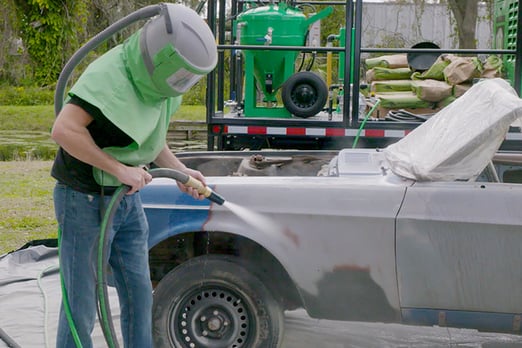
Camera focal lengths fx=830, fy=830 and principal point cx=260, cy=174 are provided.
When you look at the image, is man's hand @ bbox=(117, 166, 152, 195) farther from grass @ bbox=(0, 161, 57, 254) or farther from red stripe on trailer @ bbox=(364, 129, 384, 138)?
red stripe on trailer @ bbox=(364, 129, 384, 138)

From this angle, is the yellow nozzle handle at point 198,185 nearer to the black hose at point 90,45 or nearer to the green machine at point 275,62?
the black hose at point 90,45

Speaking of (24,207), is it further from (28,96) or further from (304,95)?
(28,96)

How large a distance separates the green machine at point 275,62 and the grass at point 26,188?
8.21 ft

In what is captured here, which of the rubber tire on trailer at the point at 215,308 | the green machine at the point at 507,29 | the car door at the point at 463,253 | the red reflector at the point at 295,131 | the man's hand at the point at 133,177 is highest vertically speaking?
the green machine at the point at 507,29

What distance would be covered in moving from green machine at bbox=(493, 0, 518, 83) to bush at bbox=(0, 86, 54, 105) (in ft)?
71.9

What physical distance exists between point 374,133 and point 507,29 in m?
2.03

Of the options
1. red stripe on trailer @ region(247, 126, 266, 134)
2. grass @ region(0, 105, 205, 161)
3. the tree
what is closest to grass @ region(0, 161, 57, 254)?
red stripe on trailer @ region(247, 126, 266, 134)

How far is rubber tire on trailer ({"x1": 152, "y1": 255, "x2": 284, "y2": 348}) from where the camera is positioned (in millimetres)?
4547

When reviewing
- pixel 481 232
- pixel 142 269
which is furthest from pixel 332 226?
pixel 142 269

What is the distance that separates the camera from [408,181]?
4406 millimetres

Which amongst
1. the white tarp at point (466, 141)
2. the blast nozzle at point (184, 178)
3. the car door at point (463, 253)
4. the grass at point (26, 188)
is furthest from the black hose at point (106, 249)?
the grass at point (26, 188)

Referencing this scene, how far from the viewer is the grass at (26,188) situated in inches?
325

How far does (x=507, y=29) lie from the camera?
879 centimetres

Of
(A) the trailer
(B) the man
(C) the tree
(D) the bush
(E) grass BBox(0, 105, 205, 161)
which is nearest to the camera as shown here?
(B) the man
